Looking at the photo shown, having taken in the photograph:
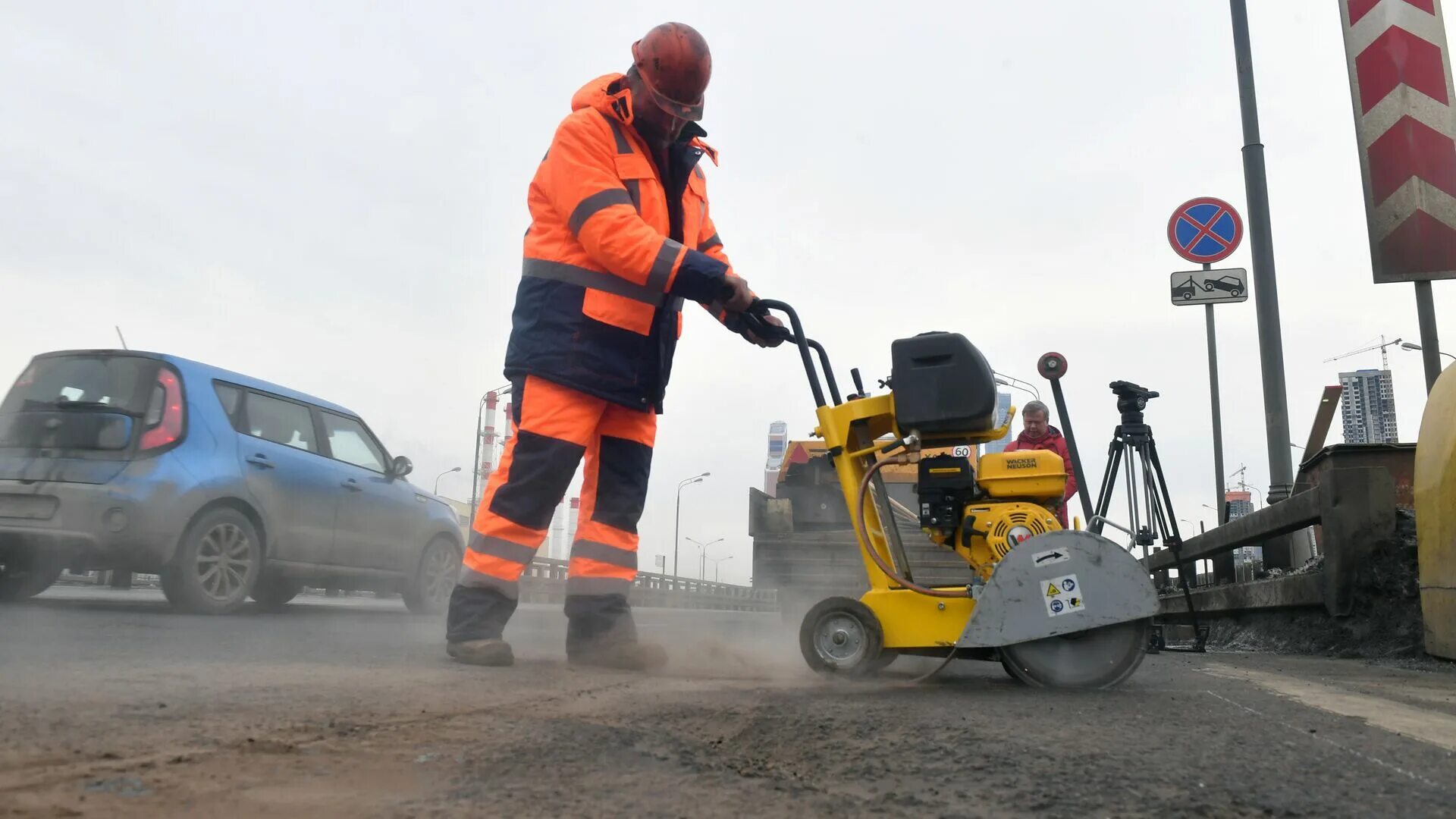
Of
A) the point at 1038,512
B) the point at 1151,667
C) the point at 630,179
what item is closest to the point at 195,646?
the point at 630,179

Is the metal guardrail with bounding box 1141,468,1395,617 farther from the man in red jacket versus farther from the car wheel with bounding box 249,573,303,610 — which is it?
the car wheel with bounding box 249,573,303,610

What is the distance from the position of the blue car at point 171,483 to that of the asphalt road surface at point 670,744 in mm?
2912

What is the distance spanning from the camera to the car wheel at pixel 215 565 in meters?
6.09

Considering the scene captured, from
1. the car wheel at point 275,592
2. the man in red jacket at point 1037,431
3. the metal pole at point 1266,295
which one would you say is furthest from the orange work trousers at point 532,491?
the metal pole at point 1266,295

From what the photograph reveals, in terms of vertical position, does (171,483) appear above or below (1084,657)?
above

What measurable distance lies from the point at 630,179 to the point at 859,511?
4.69ft

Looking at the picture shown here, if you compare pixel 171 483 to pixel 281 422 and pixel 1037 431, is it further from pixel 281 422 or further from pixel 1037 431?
pixel 1037 431

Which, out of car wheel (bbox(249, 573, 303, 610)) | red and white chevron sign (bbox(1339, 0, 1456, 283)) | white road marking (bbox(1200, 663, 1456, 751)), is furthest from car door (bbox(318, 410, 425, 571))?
red and white chevron sign (bbox(1339, 0, 1456, 283))

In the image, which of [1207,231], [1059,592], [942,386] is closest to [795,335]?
[942,386]

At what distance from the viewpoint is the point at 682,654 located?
440 centimetres

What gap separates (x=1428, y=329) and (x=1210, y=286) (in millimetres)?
4107

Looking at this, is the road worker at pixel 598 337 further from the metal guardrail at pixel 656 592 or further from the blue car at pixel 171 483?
the metal guardrail at pixel 656 592

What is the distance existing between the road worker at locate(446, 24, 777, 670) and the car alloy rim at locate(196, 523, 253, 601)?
3.40 meters

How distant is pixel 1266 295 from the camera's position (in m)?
8.58
